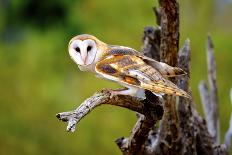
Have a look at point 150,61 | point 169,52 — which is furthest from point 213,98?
point 150,61

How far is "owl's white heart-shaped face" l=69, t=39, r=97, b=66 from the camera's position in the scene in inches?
39.6

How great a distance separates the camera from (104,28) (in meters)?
2.87

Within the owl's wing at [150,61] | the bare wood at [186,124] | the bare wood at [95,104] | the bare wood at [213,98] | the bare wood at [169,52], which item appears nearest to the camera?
the bare wood at [95,104]

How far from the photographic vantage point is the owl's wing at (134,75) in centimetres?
101

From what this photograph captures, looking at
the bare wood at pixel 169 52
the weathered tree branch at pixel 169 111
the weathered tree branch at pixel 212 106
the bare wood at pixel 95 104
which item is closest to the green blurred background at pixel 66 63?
the weathered tree branch at pixel 212 106

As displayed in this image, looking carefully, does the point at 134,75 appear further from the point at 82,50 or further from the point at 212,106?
the point at 212,106

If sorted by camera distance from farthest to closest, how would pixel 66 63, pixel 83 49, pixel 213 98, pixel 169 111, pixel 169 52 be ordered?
pixel 66 63
pixel 213 98
pixel 169 111
pixel 169 52
pixel 83 49

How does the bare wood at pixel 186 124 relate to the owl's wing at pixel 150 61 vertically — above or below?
above

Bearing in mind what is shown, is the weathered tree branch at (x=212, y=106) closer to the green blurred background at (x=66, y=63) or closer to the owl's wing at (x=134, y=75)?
the owl's wing at (x=134, y=75)

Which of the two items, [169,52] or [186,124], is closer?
[169,52]

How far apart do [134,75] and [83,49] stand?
88mm

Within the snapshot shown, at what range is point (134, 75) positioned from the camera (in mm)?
1021

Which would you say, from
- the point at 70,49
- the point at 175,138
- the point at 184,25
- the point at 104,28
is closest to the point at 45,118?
the point at 104,28

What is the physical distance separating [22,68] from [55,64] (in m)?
0.15
